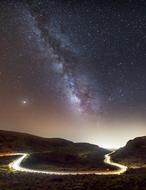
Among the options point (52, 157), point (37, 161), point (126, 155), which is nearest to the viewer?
point (37, 161)

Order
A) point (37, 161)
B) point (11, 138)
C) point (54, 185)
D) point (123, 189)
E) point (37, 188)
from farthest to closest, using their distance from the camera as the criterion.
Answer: point (11, 138), point (37, 161), point (54, 185), point (37, 188), point (123, 189)

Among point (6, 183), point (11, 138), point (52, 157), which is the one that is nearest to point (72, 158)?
point (52, 157)

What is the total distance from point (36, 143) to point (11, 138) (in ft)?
47.0

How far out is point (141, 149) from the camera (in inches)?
4291

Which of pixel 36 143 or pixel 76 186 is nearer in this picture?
pixel 76 186

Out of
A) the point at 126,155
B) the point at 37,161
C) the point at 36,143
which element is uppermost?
the point at 36,143

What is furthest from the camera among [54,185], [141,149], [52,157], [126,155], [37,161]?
[141,149]

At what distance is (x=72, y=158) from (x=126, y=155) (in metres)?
23.8

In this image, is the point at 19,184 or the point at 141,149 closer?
the point at 19,184

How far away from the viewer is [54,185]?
31.1 metres

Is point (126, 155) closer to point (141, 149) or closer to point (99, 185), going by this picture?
point (141, 149)

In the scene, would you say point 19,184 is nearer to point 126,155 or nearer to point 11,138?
point 126,155

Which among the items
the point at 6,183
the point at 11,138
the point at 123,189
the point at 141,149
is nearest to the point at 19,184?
the point at 6,183

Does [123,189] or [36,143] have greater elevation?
[36,143]
